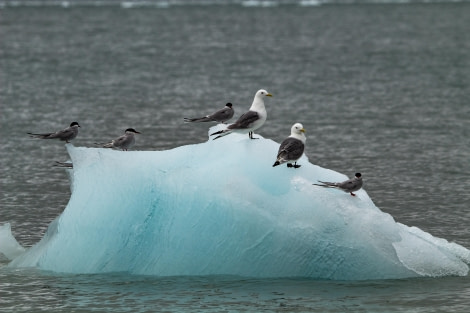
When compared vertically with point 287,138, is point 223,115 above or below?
above

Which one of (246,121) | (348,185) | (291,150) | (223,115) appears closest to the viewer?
(291,150)

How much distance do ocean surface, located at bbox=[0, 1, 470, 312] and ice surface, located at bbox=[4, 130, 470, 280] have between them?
27cm

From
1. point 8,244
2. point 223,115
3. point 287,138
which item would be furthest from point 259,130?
point 287,138

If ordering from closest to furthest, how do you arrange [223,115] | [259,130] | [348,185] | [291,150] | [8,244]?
[291,150]
[348,185]
[8,244]
[223,115]
[259,130]

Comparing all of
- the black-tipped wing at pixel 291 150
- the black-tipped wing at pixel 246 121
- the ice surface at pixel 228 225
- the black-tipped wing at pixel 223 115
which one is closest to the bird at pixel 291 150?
the black-tipped wing at pixel 291 150

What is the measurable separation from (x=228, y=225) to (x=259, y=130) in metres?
18.3

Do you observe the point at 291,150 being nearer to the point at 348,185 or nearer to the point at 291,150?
the point at 291,150

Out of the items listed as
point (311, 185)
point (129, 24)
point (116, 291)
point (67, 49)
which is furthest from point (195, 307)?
point (129, 24)

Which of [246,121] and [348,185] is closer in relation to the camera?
[348,185]

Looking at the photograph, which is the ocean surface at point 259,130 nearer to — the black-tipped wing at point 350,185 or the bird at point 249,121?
the black-tipped wing at point 350,185

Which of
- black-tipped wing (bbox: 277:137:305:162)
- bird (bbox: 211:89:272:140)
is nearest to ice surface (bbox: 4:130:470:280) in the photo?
bird (bbox: 211:89:272:140)

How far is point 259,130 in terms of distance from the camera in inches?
1390

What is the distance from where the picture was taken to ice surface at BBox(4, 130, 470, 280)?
56.0 feet

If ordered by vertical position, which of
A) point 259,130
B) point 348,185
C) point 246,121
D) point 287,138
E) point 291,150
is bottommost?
point 348,185
